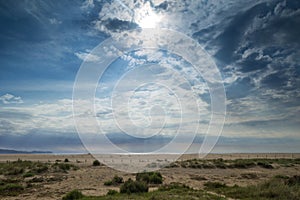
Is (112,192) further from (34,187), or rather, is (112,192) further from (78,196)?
(34,187)

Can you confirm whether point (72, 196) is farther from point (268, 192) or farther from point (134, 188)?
point (268, 192)

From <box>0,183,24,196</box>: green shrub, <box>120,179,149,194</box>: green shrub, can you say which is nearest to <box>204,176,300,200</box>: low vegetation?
<box>120,179,149,194</box>: green shrub

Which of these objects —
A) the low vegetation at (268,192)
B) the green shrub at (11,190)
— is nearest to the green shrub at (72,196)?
the green shrub at (11,190)

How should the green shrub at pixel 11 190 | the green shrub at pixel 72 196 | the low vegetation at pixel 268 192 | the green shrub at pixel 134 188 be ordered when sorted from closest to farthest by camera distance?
the low vegetation at pixel 268 192 < the green shrub at pixel 72 196 < the green shrub at pixel 134 188 < the green shrub at pixel 11 190

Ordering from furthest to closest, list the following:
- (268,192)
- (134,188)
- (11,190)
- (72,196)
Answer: (11,190) → (134,188) → (72,196) → (268,192)

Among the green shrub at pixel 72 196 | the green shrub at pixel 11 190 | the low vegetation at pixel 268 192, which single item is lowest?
the green shrub at pixel 11 190

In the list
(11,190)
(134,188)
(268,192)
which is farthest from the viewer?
(11,190)

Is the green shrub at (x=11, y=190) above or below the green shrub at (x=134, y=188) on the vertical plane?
below

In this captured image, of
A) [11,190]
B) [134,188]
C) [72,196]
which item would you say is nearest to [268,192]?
[134,188]

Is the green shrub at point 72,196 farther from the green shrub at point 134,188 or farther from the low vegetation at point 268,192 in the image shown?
the low vegetation at point 268,192

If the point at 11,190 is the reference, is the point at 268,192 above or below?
above

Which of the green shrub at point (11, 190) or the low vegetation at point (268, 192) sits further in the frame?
the green shrub at point (11, 190)

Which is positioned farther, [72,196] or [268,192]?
[72,196]

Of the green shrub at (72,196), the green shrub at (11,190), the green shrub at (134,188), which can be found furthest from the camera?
the green shrub at (11,190)
